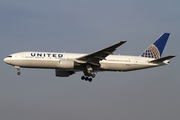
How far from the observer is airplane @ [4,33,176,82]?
35.1 metres

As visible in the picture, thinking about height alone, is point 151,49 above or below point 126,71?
above

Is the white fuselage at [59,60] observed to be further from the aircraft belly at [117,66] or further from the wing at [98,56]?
Answer: the wing at [98,56]

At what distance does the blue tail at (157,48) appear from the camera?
40.2m

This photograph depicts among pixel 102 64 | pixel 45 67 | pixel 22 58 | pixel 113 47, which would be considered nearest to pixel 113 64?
pixel 102 64

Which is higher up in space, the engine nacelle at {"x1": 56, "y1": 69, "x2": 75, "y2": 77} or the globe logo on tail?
the globe logo on tail

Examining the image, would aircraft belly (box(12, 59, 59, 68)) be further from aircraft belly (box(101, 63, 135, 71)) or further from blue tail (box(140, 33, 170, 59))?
blue tail (box(140, 33, 170, 59))

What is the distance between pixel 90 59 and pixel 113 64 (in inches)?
136

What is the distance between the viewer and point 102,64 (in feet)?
122

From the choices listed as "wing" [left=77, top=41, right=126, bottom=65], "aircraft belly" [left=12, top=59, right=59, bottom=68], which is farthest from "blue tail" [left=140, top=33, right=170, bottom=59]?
"aircraft belly" [left=12, top=59, right=59, bottom=68]

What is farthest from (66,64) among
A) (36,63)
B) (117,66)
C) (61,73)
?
(117,66)

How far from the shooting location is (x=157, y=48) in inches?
1620

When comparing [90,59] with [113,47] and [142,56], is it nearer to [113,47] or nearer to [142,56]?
[113,47]

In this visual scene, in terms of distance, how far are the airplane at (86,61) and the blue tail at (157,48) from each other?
862 millimetres

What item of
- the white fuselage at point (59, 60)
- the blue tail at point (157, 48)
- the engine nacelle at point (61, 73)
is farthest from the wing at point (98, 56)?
the blue tail at point (157, 48)
